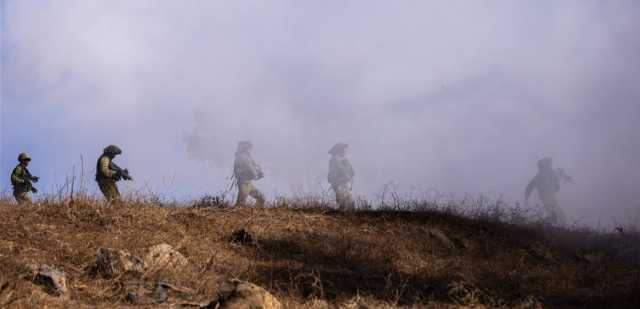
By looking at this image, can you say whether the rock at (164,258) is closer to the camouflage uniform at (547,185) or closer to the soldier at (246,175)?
the soldier at (246,175)

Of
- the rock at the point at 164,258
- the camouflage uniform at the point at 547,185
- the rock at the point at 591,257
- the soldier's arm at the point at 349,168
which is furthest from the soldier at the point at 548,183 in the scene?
the rock at the point at 164,258

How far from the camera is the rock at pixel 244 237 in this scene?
927cm

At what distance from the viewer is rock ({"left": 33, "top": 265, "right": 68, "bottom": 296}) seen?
243 inches

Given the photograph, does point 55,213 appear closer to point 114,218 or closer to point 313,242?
point 114,218

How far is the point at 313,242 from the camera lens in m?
9.76

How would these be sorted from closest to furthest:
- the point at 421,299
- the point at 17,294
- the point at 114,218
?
the point at 17,294, the point at 421,299, the point at 114,218

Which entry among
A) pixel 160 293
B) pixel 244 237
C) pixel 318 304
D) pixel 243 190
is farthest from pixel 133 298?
pixel 243 190

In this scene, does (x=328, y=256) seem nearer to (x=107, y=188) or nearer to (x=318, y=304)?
(x=318, y=304)

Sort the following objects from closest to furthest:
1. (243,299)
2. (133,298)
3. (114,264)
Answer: (243,299) → (133,298) → (114,264)

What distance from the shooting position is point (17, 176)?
466 inches

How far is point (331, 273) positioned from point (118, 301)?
274 centimetres

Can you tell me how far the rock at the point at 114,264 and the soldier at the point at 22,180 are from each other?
544 cm

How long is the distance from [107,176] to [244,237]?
371cm

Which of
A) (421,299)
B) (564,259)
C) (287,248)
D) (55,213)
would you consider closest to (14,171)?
(55,213)
